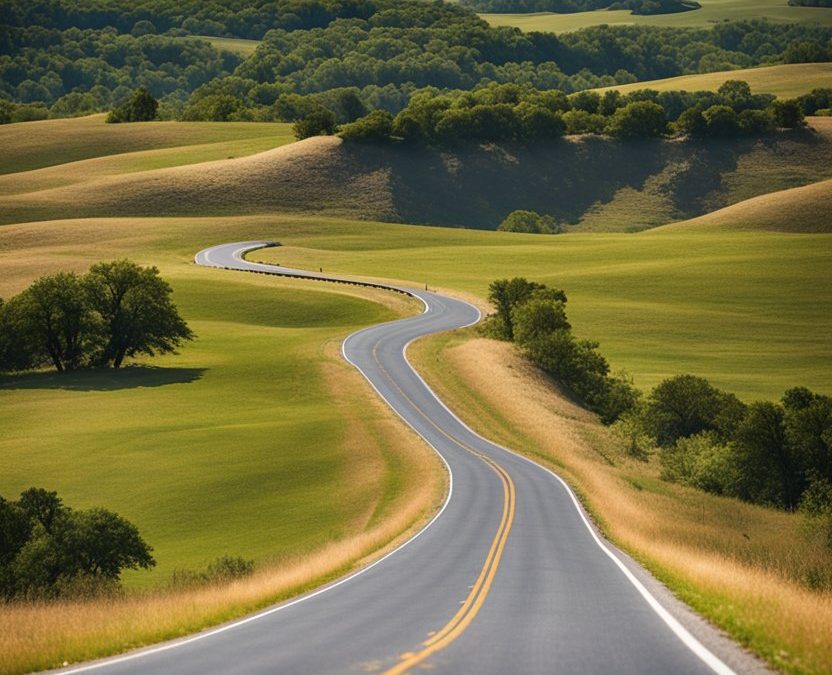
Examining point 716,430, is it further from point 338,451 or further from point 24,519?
point 24,519

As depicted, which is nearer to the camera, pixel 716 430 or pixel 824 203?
pixel 716 430

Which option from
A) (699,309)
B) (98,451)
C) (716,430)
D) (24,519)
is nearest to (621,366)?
(716,430)

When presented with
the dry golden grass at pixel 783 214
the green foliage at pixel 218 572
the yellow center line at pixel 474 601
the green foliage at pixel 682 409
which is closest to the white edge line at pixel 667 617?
the yellow center line at pixel 474 601

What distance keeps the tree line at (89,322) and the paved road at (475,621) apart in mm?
57002

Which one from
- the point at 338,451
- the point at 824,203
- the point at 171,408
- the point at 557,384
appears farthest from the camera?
the point at 824,203

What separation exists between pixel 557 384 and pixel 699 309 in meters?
35.2

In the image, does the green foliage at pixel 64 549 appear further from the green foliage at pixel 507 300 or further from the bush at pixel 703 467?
the green foliage at pixel 507 300

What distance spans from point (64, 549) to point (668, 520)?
955 inches

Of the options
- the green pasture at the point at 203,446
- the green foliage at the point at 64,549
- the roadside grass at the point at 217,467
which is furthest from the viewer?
the green pasture at the point at 203,446

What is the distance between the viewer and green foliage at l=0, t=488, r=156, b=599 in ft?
134

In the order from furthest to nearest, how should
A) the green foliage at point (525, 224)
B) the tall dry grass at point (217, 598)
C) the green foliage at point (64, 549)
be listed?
the green foliage at point (525, 224) < the green foliage at point (64, 549) < the tall dry grass at point (217, 598)

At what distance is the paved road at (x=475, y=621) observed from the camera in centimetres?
1498

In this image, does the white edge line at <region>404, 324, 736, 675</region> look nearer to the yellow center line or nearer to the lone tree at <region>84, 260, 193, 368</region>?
the yellow center line

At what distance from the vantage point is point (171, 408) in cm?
7294
